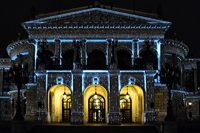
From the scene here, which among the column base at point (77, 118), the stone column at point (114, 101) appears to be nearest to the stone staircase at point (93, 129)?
the stone column at point (114, 101)

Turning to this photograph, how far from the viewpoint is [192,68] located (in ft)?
199

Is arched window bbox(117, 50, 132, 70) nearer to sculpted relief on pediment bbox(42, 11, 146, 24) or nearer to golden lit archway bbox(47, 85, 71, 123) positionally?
sculpted relief on pediment bbox(42, 11, 146, 24)

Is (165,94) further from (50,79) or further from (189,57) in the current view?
(189,57)

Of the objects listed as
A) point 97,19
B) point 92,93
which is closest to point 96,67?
point 92,93

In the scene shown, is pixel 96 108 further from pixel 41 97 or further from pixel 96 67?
pixel 41 97

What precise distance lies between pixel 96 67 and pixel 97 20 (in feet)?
22.1

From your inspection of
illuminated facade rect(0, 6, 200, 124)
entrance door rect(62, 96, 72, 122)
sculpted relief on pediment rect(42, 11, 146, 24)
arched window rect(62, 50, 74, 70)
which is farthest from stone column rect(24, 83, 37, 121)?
sculpted relief on pediment rect(42, 11, 146, 24)

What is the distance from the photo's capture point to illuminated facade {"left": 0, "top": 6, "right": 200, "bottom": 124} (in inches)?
1713

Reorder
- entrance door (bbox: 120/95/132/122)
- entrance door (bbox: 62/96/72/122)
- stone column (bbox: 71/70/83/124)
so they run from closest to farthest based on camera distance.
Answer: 1. stone column (bbox: 71/70/83/124)
2. entrance door (bbox: 120/95/132/122)
3. entrance door (bbox: 62/96/72/122)

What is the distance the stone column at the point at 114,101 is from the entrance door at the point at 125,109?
4.52 meters

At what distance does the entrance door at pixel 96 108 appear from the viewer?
46188 mm

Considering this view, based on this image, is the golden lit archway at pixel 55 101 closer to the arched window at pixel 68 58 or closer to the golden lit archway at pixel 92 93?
the golden lit archway at pixel 92 93

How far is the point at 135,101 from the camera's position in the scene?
47031mm

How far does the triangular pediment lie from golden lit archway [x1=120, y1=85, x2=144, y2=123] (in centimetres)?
852
